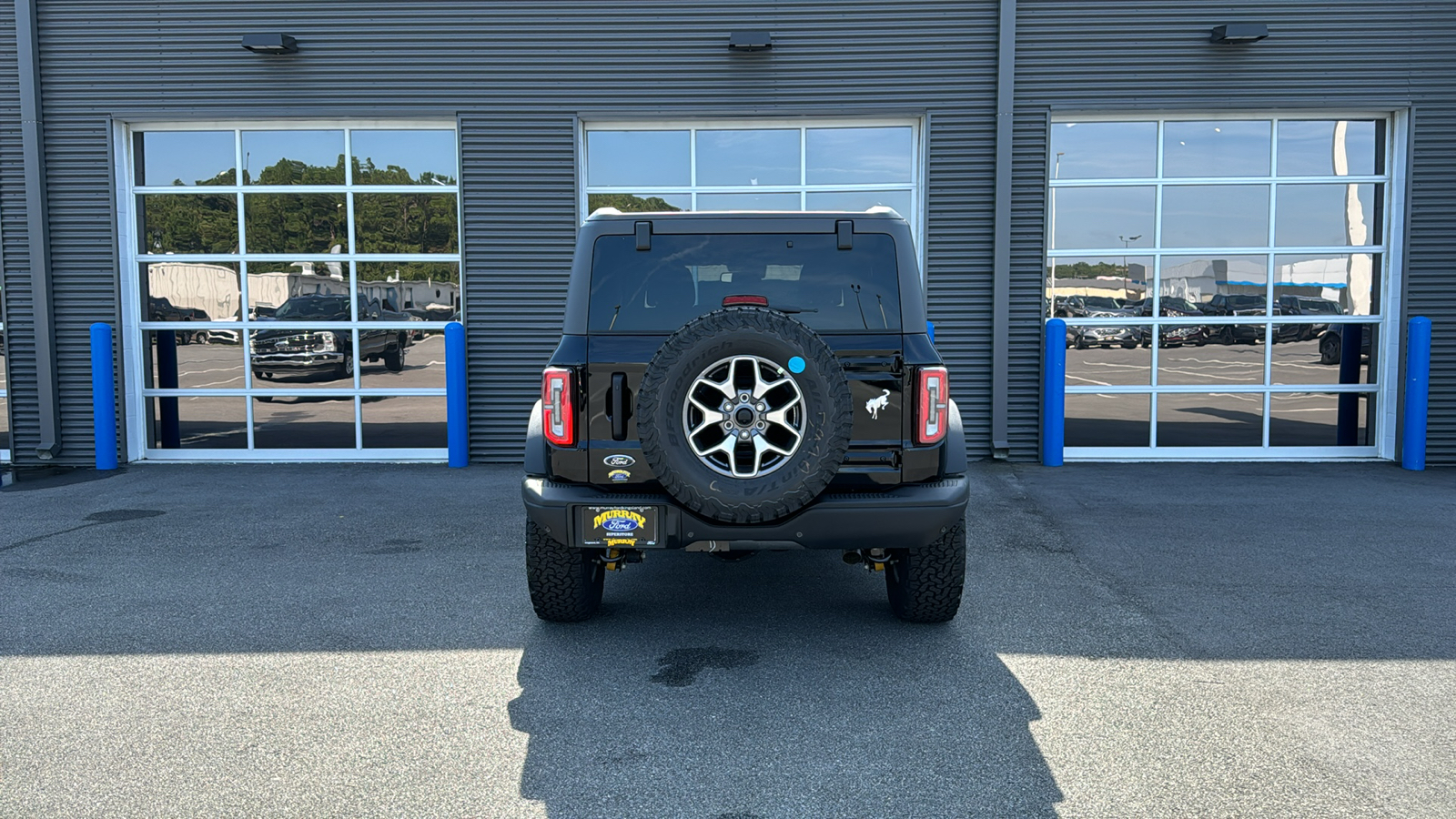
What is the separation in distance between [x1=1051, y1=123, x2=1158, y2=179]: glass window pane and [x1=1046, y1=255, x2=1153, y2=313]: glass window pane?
2.75 feet

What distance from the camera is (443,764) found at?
11.5ft

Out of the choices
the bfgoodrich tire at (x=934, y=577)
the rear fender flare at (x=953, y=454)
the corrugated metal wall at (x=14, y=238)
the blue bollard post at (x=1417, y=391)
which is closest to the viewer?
the rear fender flare at (x=953, y=454)

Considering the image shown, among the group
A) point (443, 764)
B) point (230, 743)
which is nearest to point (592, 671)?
point (443, 764)

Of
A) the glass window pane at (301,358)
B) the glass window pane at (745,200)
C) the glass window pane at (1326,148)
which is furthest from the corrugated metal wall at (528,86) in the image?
the glass window pane at (1326,148)

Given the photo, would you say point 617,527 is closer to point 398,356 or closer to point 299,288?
point 398,356

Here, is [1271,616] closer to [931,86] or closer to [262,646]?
[262,646]

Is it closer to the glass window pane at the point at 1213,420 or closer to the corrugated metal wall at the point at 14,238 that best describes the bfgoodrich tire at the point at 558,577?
the glass window pane at the point at 1213,420

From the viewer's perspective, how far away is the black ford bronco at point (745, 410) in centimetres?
405

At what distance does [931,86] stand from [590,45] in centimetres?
331

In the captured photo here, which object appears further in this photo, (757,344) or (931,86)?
(931,86)

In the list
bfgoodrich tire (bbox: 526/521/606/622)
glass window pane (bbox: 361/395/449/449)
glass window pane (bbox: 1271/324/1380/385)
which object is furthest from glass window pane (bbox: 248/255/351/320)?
glass window pane (bbox: 1271/324/1380/385)

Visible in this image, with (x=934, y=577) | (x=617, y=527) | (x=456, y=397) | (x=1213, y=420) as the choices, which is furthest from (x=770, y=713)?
(x=1213, y=420)

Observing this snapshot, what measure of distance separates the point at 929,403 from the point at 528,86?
7.14 m

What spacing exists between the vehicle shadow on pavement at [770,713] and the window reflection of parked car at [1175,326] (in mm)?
6286
